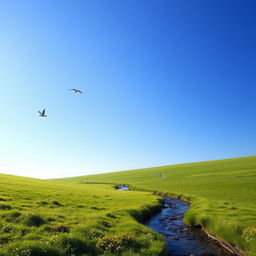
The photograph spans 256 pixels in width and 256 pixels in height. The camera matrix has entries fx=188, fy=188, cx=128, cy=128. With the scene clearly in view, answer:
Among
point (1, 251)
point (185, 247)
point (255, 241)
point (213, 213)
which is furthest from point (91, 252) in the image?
point (213, 213)

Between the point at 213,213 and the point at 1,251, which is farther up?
the point at 1,251

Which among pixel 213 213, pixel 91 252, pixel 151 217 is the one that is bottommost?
pixel 151 217

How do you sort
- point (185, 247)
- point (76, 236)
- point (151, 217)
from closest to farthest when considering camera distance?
point (76, 236), point (185, 247), point (151, 217)

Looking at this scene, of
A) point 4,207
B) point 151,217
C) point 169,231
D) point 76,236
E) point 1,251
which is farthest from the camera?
point 151,217

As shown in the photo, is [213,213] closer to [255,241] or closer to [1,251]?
[255,241]

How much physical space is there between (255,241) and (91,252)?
1211cm

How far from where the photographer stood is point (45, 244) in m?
10.3

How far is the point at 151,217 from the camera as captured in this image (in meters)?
28.4

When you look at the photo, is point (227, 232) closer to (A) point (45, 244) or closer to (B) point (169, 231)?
(B) point (169, 231)

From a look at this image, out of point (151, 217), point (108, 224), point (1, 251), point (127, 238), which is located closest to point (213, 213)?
point (151, 217)

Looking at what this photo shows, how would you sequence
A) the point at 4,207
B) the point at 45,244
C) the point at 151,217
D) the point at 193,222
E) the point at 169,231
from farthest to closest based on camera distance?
the point at 151,217
the point at 193,222
the point at 169,231
the point at 4,207
the point at 45,244

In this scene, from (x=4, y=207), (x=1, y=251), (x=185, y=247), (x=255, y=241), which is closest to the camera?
(x=1, y=251)

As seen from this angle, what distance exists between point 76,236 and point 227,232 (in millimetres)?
13721

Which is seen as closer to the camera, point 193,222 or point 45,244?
point 45,244
